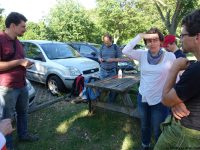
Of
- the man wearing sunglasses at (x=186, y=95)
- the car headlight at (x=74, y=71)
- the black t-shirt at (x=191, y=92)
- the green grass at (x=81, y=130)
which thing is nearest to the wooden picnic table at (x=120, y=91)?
the green grass at (x=81, y=130)

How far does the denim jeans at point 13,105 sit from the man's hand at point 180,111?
2.79 meters

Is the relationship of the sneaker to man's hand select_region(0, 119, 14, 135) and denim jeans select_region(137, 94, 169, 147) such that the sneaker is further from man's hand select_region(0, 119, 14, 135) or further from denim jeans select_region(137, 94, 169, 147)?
man's hand select_region(0, 119, 14, 135)

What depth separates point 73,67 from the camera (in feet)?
27.3

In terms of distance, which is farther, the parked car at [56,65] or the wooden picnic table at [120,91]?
the parked car at [56,65]

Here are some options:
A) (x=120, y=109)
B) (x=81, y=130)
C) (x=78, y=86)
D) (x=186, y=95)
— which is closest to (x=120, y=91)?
(x=120, y=109)

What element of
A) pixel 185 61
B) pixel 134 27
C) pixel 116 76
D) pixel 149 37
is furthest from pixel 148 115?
pixel 134 27

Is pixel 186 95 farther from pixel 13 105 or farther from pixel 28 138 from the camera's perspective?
pixel 28 138

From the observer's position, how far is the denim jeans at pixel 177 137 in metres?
2.19

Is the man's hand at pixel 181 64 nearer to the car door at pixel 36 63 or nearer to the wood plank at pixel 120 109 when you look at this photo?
the wood plank at pixel 120 109

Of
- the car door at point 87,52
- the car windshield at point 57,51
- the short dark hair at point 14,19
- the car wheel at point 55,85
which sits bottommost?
the car wheel at point 55,85

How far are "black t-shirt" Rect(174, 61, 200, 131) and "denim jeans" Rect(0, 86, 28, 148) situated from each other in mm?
2837

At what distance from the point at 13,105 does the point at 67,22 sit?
20.0m

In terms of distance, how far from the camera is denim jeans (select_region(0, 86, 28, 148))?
419 cm

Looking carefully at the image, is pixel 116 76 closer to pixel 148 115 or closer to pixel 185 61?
pixel 148 115
